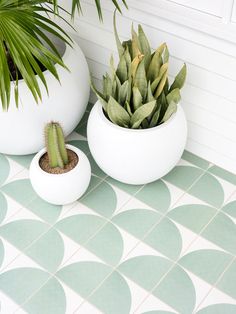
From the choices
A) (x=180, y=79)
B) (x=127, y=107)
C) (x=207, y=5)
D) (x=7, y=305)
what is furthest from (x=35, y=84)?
(x=7, y=305)

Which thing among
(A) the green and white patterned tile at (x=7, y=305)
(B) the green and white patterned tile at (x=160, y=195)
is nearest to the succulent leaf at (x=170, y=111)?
(B) the green and white patterned tile at (x=160, y=195)

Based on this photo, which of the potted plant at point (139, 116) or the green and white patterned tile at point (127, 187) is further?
the green and white patterned tile at point (127, 187)

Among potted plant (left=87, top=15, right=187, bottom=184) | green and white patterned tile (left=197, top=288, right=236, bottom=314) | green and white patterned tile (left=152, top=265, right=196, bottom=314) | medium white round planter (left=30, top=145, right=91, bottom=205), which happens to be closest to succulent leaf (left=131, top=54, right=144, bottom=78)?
potted plant (left=87, top=15, right=187, bottom=184)

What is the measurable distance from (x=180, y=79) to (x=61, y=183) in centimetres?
70

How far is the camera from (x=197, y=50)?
2209 mm

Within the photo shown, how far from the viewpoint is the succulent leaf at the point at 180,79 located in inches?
85.5

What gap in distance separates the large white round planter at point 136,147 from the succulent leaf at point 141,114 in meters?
0.04

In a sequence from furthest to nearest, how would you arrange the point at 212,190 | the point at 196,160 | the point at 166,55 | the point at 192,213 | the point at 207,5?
1. the point at 196,160
2. the point at 212,190
3. the point at 192,213
4. the point at 166,55
5. the point at 207,5

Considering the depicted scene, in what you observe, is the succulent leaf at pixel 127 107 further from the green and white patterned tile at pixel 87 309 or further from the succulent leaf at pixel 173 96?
the green and white patterned tile at pixel 87 309

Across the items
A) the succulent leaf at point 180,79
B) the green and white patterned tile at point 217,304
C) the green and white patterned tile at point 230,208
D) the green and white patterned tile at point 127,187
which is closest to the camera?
the green and white patterned tile at point 217,304

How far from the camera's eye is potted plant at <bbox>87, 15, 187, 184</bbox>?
2.15 metres

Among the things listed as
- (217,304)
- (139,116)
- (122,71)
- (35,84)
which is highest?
(35,84)

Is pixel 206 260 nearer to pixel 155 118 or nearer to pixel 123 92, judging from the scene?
pixel 155 118

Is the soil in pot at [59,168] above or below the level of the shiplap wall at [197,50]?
below
